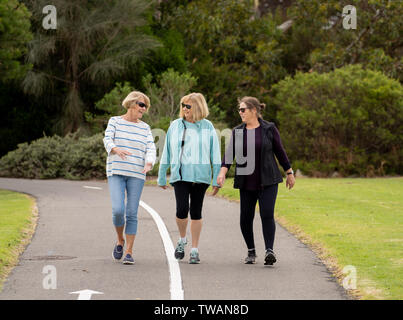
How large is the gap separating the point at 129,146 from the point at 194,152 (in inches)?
31.1

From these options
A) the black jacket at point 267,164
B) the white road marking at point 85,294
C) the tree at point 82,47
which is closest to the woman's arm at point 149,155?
the black jacket at point 267,164

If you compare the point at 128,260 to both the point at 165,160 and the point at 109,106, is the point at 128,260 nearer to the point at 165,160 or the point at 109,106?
the point at 165,160

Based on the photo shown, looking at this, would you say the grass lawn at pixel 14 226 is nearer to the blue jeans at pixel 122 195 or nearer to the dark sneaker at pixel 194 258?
the blue jeans at pixel 122 195

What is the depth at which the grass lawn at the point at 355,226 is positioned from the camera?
873cm

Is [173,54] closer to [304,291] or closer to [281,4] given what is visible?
[281,4]

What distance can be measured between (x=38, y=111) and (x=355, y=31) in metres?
16.5

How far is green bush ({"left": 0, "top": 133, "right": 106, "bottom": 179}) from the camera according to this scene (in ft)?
90.7

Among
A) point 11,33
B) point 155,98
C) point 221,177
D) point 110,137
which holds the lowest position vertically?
point 155,98

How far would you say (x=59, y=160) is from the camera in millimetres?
28250

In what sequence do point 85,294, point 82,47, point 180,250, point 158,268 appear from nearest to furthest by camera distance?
point 85,294, point 158,268, point 180,250, point 82,47

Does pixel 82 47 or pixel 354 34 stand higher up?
pixel 354 34

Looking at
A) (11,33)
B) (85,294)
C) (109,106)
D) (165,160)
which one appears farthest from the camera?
(109,106)

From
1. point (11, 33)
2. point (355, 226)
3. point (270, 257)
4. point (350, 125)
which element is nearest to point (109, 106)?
point (11, 33)

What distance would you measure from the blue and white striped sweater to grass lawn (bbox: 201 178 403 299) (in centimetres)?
259
